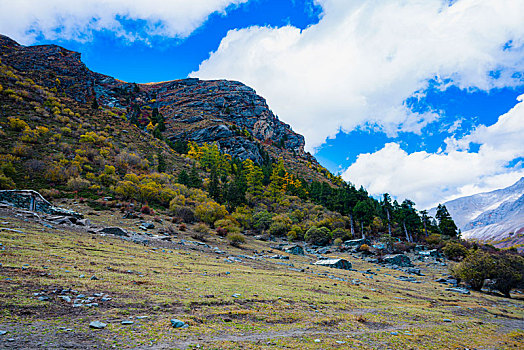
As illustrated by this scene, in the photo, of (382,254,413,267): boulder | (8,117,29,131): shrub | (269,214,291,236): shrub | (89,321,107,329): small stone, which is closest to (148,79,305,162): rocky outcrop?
(269,214,291,236): shrub

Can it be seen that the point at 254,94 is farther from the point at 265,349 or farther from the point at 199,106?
the point at 265,349

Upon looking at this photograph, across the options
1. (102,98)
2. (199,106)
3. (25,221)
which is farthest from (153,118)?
(25,221)

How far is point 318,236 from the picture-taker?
178 feet

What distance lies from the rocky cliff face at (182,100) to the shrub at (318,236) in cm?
6692

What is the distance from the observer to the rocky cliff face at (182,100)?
9112cm

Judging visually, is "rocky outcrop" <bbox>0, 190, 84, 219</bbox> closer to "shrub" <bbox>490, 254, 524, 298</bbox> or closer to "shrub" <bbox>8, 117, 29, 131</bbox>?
"shrub" <bbox>8, 117, 29, 131</bbox>

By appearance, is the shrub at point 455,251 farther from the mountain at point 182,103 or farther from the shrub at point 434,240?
the mountain at point 182,103

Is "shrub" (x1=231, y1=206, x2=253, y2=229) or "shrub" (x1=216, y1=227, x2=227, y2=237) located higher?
"shrub" (x1=231, y1=206, x2=253, y2=229)

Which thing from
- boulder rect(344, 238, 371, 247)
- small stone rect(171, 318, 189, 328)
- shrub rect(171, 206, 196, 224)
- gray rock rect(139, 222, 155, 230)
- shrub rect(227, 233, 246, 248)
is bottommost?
boulder rect(344, 238, 371, 247)

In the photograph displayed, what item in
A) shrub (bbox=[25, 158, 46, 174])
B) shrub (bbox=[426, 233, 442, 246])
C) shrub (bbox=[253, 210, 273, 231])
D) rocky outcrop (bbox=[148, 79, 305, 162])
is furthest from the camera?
rocky outcrop (bbox=[148, 79, 305, 162])

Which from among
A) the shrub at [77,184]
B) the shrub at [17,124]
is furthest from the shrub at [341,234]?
the shrub at [17,124]

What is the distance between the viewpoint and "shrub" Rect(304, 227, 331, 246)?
54.1 meters

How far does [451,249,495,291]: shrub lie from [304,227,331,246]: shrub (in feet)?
86.8

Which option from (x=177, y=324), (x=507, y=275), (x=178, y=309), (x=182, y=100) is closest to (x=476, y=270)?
(x=507, y=275)
